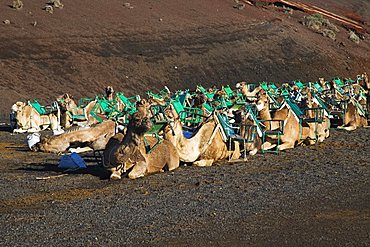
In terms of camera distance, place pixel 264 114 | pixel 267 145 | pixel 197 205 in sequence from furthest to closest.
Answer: pixel 264 114 → pixel 267 145 → pixel 197 205

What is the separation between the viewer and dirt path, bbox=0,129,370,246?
8.05 meters

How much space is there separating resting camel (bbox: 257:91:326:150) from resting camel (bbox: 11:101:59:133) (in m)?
7.08

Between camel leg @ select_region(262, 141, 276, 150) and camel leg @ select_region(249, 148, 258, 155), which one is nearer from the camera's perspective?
camel leg @ select_region(249, 148, 258, 155)

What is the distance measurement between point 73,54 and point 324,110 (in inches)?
904

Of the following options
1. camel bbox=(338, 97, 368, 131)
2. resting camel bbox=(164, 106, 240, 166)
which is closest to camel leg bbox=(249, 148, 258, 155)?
resting camel bbox=(164, 106, 240, 166)

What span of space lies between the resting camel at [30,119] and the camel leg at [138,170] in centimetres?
952

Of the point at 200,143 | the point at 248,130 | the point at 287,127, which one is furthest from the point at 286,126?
the point at 200,143

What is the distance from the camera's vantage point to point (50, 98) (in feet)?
103

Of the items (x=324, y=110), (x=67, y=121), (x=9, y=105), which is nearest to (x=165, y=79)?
(x=9, y=105)

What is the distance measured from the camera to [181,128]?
1320 centimetres

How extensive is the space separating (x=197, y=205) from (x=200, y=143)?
12.6 feet

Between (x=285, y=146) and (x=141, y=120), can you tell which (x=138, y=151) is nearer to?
(x=141, y=120)

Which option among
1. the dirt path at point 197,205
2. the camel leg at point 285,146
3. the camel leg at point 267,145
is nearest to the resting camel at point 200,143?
the dirt path at point 197,205

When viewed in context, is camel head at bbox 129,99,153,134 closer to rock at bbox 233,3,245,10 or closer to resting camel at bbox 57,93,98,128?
resting camel at bbox 57,93,98,128
